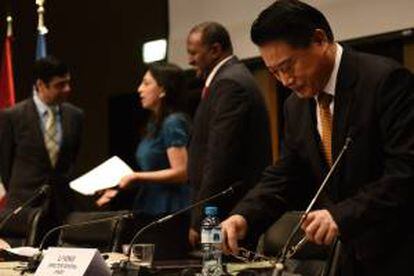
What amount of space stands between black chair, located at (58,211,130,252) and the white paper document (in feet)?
1.39

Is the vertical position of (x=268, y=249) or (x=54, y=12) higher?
(x=54, y=12)

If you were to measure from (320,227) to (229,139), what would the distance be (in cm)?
148

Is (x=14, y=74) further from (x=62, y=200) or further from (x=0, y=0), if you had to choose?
(x=62, y=200)

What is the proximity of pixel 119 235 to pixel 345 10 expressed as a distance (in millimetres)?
2147

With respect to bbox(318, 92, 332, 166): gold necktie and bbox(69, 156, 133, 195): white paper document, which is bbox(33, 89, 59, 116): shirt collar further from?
bbox(318, 92, 332, 166): gold necktie

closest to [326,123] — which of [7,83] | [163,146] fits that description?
[163,146]

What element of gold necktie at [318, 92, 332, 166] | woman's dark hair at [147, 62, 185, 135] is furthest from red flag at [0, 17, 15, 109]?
gold necktie at [318, 92, 332, 166]

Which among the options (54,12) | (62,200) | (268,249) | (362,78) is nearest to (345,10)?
(62,200)

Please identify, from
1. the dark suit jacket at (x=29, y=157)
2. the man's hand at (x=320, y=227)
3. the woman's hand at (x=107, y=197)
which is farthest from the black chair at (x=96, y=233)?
the man's hand at (x=320, y=227)

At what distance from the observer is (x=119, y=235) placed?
3271 mm

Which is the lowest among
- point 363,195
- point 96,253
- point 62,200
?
point 62,200

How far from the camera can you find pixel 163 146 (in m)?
4.07

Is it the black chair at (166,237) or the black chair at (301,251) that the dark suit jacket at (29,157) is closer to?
the black chair at (166,237)

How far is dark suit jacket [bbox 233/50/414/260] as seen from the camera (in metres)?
1.92
